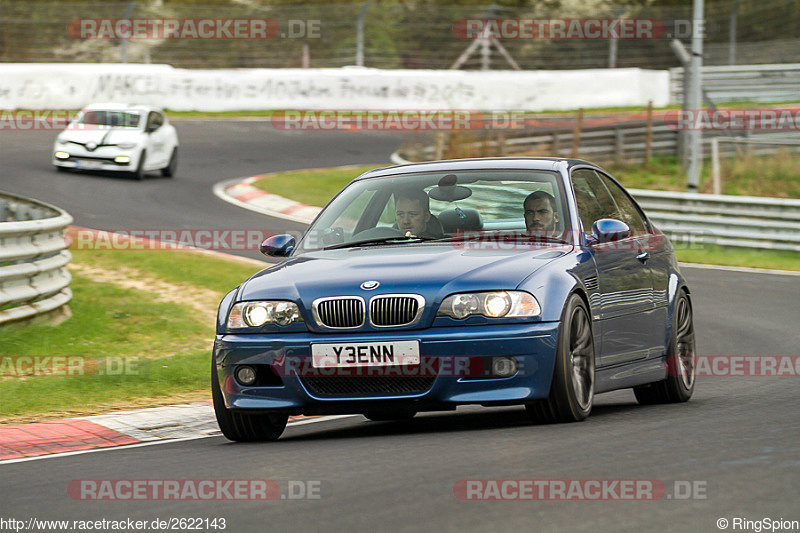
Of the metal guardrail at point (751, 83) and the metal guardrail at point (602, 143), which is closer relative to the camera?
the metal guardrail at point (602, 143)

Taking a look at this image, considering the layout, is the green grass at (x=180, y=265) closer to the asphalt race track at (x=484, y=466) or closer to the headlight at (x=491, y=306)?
the asphalt race track at (x=484, y=466)

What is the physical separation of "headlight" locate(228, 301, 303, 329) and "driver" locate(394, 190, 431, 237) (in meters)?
1.21

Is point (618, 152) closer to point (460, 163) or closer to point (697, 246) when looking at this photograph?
point (697, 246)

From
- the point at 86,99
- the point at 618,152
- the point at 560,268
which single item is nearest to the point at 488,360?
the point at 560,268

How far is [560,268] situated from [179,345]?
19.1ft

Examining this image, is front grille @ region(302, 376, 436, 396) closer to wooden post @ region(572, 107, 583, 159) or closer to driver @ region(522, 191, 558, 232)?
driver @ region(522, 191, 558, 232)

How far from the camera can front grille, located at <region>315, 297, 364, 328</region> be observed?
703cm

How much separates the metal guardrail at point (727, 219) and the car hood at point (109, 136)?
9497 mm

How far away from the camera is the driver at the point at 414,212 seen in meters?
8.16

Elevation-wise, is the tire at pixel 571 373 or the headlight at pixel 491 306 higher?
the headlight at pixel 491 306

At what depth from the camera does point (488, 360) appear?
272 inches

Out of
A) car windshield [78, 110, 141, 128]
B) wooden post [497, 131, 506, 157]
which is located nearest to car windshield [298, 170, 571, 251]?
car windshield [78, 110, 141, 128]

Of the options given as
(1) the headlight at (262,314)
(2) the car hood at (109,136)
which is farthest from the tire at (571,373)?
(2) the car hood at (109,136)

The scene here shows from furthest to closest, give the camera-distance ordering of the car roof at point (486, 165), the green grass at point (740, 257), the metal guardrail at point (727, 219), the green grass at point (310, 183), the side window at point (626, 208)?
the green grass at point (310, 183), the metal guardrail at point (727, 219), the green grass at point (740, 257), the side window at point (626, 208), the car roof at point (486, 165)
